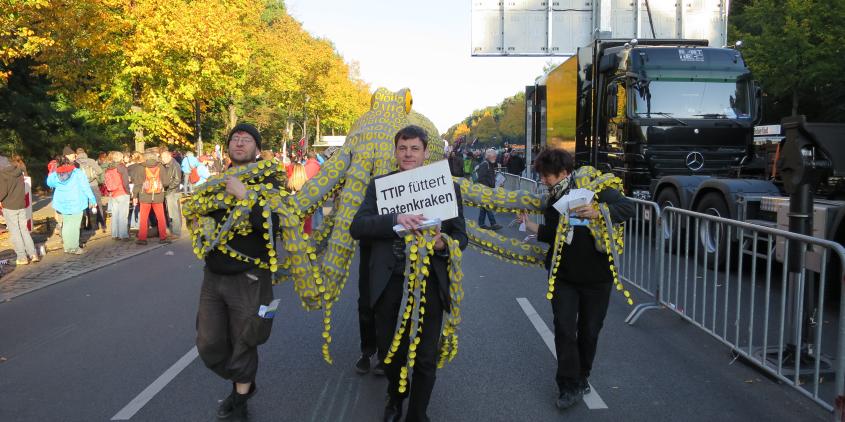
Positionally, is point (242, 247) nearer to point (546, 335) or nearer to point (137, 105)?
point (546, 335)

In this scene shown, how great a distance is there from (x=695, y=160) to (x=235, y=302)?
9.67m

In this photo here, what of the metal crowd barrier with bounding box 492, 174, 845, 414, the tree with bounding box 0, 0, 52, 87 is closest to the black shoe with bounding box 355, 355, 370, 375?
the metal crowd barrier with bounding box 492, 174, 845, 414

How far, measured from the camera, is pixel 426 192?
3709 millimetres

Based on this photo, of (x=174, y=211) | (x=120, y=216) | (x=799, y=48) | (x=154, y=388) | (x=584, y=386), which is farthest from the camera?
(x=799, y=48)

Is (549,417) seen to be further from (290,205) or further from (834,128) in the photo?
(834,128)

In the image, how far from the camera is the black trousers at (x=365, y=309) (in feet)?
14.5

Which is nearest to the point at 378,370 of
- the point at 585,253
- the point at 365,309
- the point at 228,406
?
the point at 365,309

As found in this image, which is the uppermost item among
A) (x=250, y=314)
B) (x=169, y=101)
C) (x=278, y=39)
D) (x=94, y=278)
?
(x=278, y=39)

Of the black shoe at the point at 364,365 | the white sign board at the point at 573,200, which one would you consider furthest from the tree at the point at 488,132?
the white sign board at the point at 573,200

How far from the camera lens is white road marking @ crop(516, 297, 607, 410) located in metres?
4.55

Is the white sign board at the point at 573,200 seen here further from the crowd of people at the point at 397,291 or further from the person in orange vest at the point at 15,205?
the person in orange vest at the point at 15,205

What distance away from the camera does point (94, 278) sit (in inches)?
380

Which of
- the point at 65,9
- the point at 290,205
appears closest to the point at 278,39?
the point at 65,9

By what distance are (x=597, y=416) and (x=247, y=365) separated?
7.32ft
